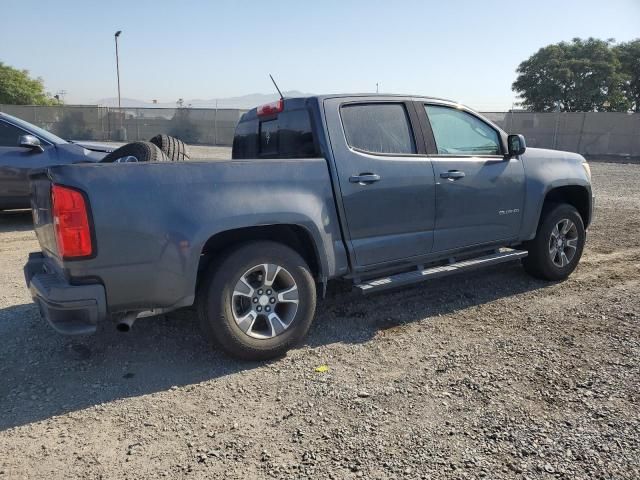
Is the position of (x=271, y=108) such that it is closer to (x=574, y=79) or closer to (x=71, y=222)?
(x=71, y=222)

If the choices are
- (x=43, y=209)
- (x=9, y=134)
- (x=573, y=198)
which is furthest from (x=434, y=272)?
(x=9, y=134)

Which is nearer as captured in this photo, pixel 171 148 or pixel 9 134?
pixel 171 148

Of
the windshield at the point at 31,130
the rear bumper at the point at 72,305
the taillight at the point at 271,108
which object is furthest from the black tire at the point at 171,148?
the windshield at the point at 31,130

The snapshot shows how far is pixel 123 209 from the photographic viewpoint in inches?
127

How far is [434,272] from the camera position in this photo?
464 cm

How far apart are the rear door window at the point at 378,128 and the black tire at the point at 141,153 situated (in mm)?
1592

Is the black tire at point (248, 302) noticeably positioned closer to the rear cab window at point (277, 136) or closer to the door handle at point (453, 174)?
the rear cab window at point (277, 136)

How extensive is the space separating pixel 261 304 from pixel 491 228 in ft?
8.14

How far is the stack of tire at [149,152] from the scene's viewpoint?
450 centimetres

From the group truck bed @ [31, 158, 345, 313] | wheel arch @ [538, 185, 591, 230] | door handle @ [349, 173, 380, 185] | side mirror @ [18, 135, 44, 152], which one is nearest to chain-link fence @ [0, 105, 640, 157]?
side mirror @ [18, 135, 44, 152]

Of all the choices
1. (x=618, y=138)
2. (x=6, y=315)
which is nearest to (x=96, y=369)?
(x=6, y=315)

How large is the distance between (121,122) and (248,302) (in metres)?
32.9

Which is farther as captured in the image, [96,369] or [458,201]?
[458,201]

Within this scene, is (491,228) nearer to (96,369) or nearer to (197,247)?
(197,247)
